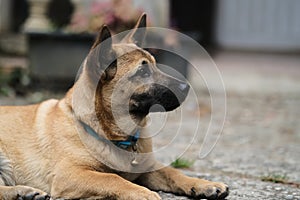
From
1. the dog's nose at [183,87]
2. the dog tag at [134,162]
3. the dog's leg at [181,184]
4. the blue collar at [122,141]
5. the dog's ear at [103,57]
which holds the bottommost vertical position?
the dog's leg at [181,184]

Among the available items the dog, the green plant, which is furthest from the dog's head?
the green plant

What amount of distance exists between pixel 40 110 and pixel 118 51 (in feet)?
2.27

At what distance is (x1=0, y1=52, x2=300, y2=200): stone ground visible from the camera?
4520 mm

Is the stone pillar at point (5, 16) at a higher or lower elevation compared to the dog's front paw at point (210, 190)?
lower

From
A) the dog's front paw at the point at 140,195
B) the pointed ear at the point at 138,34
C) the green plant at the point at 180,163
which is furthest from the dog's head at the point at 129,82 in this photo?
the green plant at the point at 180,163

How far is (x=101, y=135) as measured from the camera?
3.93 metres

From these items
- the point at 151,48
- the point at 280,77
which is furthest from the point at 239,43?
the point at 151,48

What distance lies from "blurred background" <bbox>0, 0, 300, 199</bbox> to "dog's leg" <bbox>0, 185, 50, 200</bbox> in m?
1.16

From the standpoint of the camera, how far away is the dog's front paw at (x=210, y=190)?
3.82 meters

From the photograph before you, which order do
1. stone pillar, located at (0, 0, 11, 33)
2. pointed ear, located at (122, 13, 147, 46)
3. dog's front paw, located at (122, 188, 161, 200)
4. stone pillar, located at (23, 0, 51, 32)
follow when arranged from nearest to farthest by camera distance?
dog's front paw, located at (122, 188, 161, 200) < pointed ear, located at (122, 13, 147, 46) < stone pillar, located at (23, 0, 51, 32) < stone pillar, located at (0, 0, 11, 33)

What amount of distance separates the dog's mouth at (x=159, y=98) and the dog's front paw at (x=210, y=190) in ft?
1.57

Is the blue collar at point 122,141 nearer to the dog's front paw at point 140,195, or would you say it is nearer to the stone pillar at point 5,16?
the dog's front paw at point 140,195

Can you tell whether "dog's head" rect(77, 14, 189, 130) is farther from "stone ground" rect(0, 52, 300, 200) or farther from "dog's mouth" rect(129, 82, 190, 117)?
"stone ground" rect(0, 52, 300, 200)

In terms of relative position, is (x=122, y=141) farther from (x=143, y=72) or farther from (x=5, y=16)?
(x=5, y=16)
